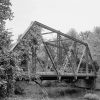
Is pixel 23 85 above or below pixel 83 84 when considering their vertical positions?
above

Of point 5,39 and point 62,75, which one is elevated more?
point 5,39

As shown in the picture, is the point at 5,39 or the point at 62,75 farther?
the point at 62,75

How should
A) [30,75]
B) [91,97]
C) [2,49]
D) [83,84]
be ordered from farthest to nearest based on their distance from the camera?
[83,84]
[91,97]
[30,75]
[2,49]

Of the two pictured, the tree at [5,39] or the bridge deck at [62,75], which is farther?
the bridge deck at [62,75]

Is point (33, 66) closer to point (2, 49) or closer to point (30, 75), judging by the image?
point (30, 75)

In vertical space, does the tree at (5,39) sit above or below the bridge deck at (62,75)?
above

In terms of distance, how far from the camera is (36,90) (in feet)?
52.8

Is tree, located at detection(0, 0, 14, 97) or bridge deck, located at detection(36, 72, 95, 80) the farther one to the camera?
bridge deck, located at detection(36, 72, 95, 80)

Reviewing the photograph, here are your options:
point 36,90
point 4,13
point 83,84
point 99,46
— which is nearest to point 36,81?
point 36,90

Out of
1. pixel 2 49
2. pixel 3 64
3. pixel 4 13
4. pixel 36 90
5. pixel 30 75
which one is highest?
pixel 4 13

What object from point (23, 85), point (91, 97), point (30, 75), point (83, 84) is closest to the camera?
point (30, 75)

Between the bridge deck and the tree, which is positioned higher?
the tree

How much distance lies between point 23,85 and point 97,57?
25.2 metres

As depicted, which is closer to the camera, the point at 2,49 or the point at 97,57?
the point at 2,49
